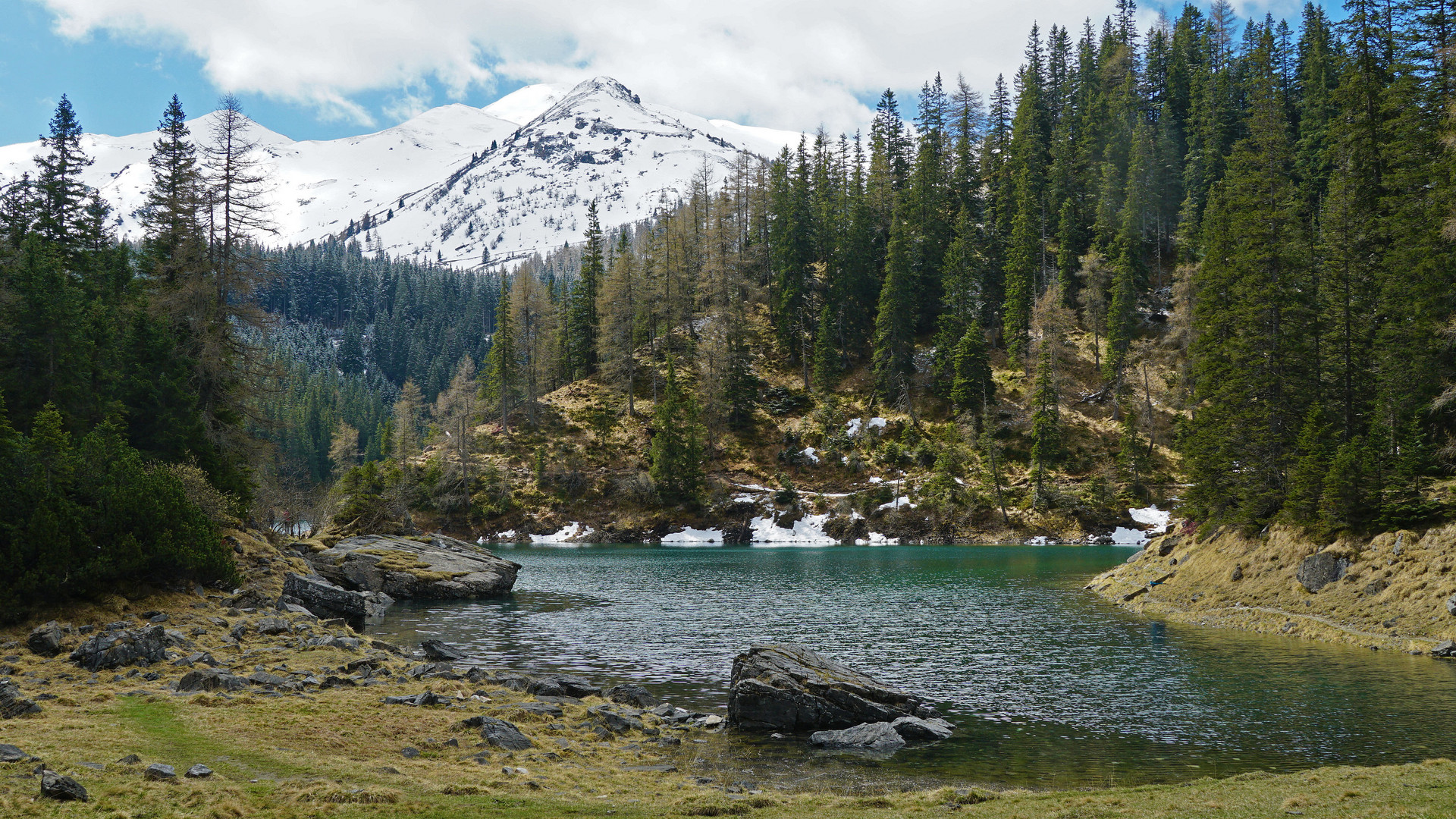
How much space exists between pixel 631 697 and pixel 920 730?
24.5 feet

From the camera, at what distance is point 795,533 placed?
8681 centimetres

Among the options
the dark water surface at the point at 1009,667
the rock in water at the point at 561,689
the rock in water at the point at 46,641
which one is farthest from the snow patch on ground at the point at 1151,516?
the rock in water at the point at 46,641

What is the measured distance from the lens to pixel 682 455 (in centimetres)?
9006

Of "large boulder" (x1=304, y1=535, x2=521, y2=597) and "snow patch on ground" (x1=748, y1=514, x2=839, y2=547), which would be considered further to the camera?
"snow patch on ground" (x1=748, y1=514, x2=839, y2=547)

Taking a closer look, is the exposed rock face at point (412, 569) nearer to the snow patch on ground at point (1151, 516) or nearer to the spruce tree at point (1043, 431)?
the spruce tree at point (1043, 431)

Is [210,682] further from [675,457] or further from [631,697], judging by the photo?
[675,457]

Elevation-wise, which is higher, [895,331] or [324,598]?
[895,331]

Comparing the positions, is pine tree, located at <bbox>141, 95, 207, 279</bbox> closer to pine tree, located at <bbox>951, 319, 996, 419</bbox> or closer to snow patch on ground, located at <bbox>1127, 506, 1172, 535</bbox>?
pine tree, located at <bbox>951, 319, 996, 419</bbox>

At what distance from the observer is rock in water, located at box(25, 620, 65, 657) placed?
64.4 feet

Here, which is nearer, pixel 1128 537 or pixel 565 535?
pixel 1128 537

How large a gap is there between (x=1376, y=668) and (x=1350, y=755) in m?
10.4

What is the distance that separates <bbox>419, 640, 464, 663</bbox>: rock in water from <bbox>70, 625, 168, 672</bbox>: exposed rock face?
310 inches

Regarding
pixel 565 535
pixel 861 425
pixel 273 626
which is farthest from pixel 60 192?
pixel 861 425

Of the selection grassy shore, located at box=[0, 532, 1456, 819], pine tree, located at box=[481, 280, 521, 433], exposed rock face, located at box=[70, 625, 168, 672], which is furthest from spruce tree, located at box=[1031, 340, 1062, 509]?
exposed rock face, located at box=[70, 625, 168, 672]
